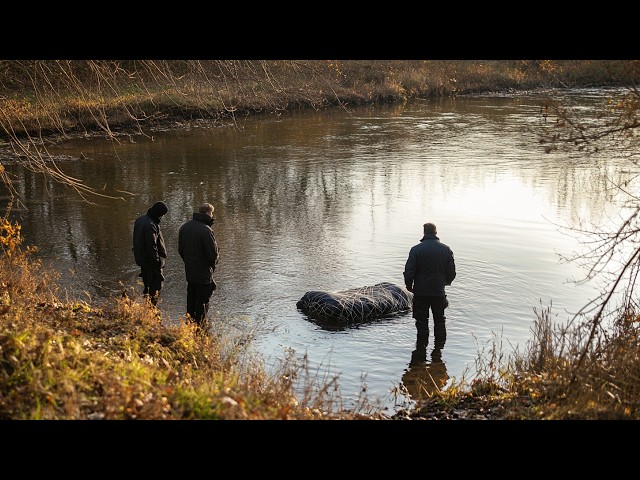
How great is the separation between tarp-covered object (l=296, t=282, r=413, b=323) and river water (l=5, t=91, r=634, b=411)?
25 cm

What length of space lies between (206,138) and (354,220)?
48.1 ft

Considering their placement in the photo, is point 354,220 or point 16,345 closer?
point 16,345

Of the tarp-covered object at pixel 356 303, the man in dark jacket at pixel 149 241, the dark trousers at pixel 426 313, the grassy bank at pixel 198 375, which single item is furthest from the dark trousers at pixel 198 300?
the dark trousers at pixel 426 313

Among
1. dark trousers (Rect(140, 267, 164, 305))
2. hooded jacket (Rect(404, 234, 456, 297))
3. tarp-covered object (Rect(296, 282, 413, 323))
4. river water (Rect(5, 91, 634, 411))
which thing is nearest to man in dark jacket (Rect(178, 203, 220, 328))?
river water (Rect(5, 91, 634, 411))

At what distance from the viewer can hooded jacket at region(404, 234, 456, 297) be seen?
11391 mm

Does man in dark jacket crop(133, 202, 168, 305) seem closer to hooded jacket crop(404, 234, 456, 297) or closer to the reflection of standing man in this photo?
hooded jacket crop(404, 234, 456, 297)

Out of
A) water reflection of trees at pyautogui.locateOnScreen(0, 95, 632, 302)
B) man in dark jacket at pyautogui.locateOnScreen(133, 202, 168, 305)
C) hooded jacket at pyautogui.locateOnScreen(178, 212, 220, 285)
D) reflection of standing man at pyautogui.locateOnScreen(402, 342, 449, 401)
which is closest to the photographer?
reflection of standing man at pyautogui.locateOnScreen(402, 342, 449, 401)

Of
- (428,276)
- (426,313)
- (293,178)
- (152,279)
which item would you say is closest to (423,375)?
(426,313)

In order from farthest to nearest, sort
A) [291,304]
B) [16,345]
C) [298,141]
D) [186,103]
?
1. [186,103]
2. [298,141]
3. [291,304]
4. [16,345]

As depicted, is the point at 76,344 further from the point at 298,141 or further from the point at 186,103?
the point at 186,103

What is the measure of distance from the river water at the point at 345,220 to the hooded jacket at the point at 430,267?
99 centimetres

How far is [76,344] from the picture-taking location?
783 cm
